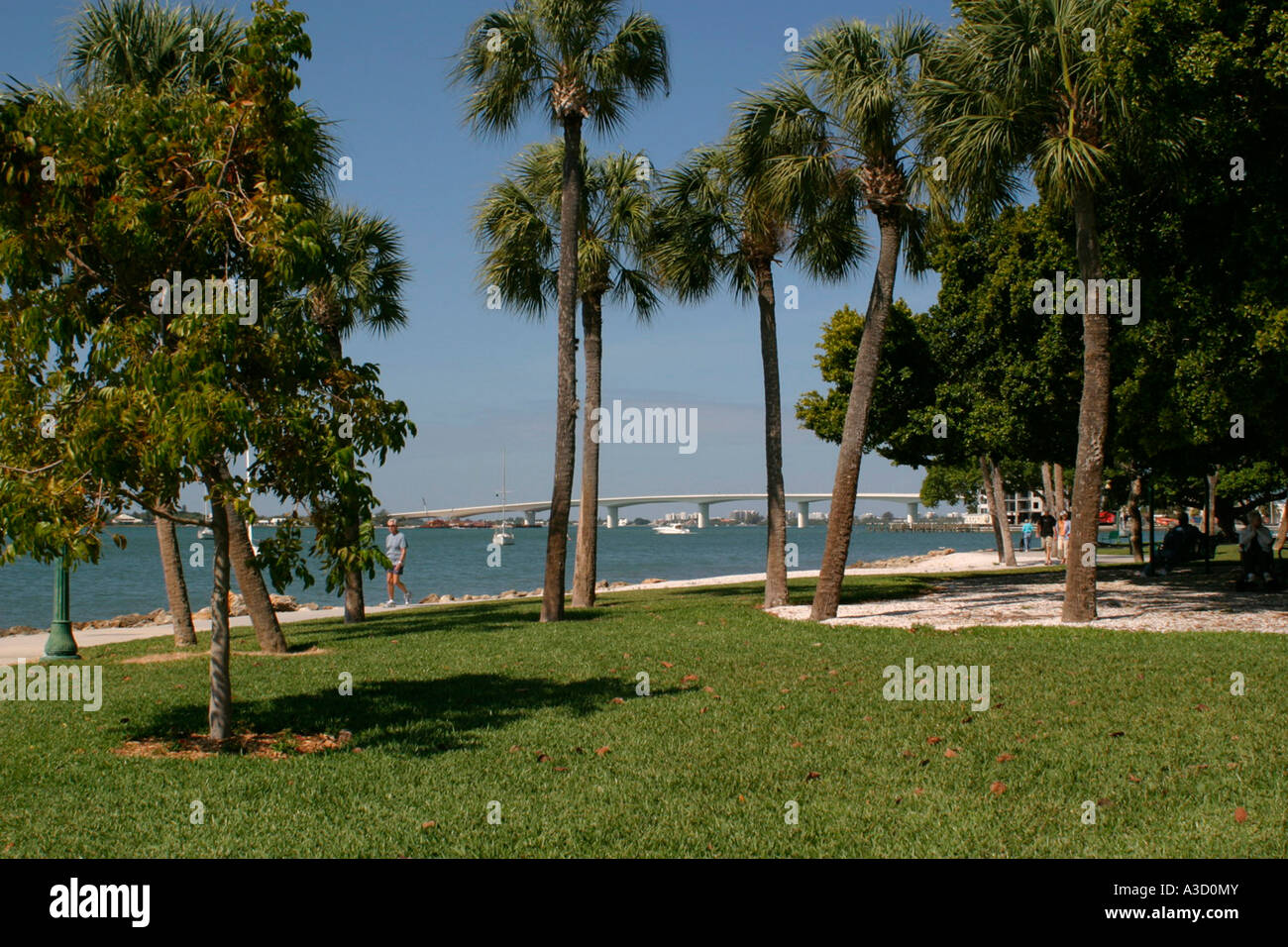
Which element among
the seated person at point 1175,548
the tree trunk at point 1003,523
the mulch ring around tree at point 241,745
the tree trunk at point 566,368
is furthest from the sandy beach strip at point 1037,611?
the tree trunk at point 1003,523

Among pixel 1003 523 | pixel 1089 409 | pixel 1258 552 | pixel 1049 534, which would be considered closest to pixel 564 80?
pixel 1089 409

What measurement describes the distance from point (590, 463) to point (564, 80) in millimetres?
7428

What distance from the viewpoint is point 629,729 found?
26.0 feet

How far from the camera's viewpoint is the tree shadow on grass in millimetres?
7949

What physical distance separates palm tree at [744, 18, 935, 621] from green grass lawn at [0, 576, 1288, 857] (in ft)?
14.1

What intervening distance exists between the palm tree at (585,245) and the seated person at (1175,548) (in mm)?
13206

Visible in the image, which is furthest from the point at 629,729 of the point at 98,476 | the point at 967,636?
the point at 967,636

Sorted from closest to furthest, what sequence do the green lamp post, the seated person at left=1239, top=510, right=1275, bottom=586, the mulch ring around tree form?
the mulch ring around tree, the green lamp post, the seated person at left=1239, top=510, right=1275, bottom=586

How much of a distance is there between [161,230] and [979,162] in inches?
406

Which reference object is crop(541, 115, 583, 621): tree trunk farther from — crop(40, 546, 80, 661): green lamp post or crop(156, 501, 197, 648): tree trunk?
crop(40, 546, 80, 661): green lamp post

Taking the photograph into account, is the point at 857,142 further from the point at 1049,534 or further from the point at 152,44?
the point at 1049,534

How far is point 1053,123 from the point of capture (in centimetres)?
1398

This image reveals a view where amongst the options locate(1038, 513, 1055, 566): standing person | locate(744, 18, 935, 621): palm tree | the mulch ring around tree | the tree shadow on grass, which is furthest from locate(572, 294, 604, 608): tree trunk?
locate(1038, 513, 1055, 566): standing person

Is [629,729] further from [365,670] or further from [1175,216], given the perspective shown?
[1175,216]
